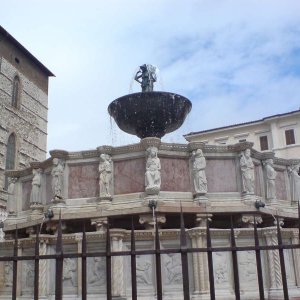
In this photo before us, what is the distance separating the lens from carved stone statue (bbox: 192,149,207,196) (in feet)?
32.6

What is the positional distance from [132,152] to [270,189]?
3427 millimetres

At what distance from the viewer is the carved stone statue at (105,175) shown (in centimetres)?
998

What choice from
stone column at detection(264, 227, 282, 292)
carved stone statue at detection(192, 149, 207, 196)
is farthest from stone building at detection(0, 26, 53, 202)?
stone column at detection(264, 227, 282, 292)

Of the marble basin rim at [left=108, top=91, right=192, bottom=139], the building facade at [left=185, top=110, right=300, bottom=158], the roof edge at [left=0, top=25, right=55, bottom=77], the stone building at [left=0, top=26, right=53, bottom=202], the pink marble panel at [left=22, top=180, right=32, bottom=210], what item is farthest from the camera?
the building facade at [left=185, top=110, right=300, bottom=158]

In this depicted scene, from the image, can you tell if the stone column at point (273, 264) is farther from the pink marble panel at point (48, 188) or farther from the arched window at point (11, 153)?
the arched window at point (11, 153)

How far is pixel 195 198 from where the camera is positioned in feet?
32.6

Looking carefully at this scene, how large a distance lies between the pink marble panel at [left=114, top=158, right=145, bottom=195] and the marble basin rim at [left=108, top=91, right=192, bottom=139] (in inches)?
99.5

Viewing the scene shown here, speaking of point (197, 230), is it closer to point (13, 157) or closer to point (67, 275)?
point (67, 275)

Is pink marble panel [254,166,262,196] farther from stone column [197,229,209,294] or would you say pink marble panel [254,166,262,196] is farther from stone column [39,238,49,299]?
stone column [39,238,49,299]

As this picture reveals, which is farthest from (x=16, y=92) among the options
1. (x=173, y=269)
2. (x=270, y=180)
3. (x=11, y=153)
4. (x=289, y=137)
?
(x=173, y=269)

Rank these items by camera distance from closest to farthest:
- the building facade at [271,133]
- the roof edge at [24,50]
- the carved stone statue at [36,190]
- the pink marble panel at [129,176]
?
the pink marble panel at [129,176] < the carved stone statue at [36,190] < the roof edge at [24,50] < the building facade at [271,133]

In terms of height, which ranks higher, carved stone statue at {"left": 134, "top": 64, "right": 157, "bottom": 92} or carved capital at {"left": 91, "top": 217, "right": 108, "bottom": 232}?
carved stone statue at {"left": 134, "top": 64, "right": 157, "bottom": 92}

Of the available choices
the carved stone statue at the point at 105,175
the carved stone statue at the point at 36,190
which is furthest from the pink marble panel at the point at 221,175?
the carved stone statue at the point at 36,190

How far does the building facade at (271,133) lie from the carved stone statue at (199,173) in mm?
30987
